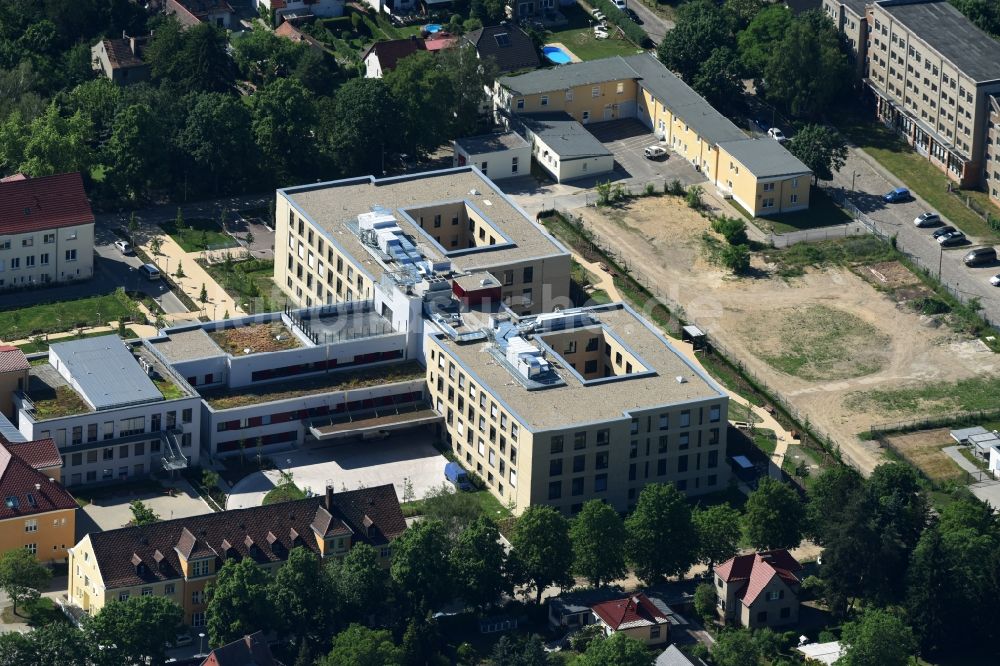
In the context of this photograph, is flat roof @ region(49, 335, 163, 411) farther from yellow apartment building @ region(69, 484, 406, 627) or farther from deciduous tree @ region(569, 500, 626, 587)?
deciduous tree @ region(569, 500, 626, 587)

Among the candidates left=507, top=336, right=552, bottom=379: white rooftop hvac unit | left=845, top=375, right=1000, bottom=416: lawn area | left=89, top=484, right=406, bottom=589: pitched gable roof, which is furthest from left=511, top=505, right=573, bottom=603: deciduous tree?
left=845, top=375, right=1000, bottom=416: lawn area

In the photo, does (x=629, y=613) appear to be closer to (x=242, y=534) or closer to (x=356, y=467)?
(x=242, y=534)

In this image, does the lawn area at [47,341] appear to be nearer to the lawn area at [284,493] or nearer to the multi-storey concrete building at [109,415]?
the multi-storey concrete building at [109,415]

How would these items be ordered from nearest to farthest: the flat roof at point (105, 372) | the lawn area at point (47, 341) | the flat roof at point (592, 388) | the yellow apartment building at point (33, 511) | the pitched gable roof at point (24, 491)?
the yellow apartment building at point (33, 511), the pitched gable roof at point (24, 491), the flat roof at point (592, 388), the flat roof at point (105, 372), the lawn area at point (47, 341)

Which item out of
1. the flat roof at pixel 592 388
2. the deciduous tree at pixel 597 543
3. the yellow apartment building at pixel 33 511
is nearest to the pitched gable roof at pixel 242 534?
the yellow apartment building at pixel 33 511

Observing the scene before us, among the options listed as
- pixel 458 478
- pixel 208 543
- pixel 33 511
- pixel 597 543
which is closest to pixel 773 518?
pixel 597 543
